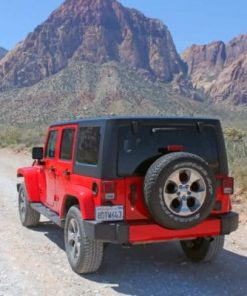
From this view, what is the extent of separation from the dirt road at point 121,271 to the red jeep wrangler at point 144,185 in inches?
12.5

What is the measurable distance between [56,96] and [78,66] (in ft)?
42.6

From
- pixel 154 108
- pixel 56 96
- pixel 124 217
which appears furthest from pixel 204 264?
pixel 56 96

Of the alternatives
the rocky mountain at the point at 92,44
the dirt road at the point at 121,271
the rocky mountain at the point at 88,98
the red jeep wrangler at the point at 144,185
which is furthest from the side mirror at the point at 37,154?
the rocky mountain at the point at 92,44

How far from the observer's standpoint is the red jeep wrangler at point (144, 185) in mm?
Result: 5312

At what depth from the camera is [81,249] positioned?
5730mm

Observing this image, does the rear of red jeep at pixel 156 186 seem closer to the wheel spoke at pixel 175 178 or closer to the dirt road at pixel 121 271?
the wheel spoke at pixel 175 178

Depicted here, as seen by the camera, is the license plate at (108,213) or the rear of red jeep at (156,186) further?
the license plate at (108,213)

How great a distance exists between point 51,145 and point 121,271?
2392mm

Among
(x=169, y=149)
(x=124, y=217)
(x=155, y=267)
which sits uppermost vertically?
(x=169, y=149)

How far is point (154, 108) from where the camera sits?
8675 centimetres

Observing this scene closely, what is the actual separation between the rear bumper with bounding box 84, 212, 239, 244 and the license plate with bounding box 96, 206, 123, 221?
63 millimetres

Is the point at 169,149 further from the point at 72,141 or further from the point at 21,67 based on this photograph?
the point at 21,67

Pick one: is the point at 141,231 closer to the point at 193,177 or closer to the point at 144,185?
the point at 144,185

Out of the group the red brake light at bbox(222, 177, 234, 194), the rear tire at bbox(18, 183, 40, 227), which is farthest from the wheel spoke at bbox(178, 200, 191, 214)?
the rear tire at bbox(18, 183, 40, 227)
